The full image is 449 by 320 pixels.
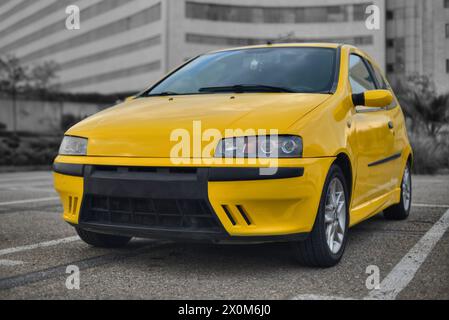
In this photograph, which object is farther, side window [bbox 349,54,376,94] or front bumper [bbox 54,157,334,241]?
side window [bbox 349,54,376,94]

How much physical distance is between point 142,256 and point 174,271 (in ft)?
1.91

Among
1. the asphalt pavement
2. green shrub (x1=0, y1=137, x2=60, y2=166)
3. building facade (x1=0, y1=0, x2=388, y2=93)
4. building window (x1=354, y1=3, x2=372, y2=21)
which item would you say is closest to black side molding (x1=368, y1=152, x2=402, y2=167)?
the asphalt pavement

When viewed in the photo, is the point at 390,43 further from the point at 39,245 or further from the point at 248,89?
the point at 39,245

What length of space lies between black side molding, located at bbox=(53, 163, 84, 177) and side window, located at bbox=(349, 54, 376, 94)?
2173mm

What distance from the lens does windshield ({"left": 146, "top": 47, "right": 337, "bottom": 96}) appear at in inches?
195

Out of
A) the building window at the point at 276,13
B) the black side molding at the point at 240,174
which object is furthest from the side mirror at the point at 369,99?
the building window at the point at 276,13

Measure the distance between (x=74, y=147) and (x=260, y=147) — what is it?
133 centimetres

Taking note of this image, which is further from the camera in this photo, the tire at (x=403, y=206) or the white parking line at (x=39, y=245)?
the tire at (x=403, y=206)

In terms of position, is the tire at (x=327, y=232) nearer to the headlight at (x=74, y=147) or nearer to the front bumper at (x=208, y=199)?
the front bumper at (x=208, y=199)

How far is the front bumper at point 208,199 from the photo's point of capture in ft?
12.8

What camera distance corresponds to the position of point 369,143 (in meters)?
5.11

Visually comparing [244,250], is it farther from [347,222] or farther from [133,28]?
[133,28]

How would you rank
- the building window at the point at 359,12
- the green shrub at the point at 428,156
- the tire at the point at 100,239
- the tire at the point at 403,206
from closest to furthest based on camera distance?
the tire at the point at 100,239 → the tire at the point at 403,206 → the green shrub at the point at 428,156 → the building window at the point at 359,12

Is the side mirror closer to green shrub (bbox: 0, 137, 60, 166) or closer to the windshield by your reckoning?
the windshield
